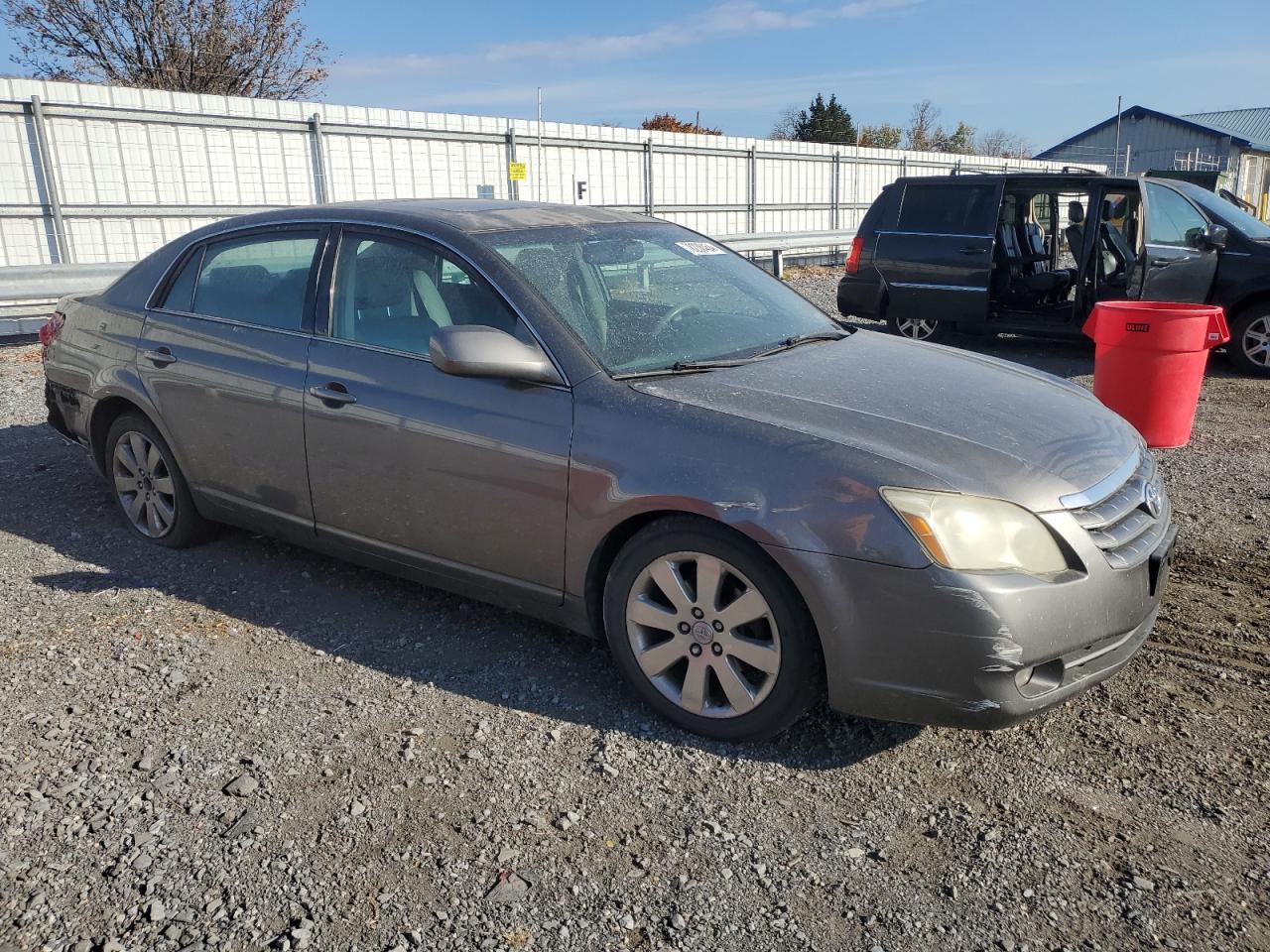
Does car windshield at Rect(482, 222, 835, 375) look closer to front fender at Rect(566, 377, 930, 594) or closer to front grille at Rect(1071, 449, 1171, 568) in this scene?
front fender at Rect(566, 377, 930, 594)

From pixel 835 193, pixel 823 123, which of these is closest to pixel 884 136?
pixel 823 123

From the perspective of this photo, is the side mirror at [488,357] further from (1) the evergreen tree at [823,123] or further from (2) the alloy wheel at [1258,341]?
(1) the evergreen tree at [823,123]

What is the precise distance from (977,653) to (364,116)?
50.9 ft

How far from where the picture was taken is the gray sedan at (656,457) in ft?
9.25

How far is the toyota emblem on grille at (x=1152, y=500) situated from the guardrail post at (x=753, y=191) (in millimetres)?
19364

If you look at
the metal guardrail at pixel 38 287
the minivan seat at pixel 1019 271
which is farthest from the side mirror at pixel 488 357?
the minivan seat at pixel 1019 271

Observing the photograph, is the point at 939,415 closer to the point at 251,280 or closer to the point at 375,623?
the point at 375,623

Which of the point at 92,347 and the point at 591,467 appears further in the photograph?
the point at 92,347

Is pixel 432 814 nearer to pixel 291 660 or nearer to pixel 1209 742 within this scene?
pixel 291 660

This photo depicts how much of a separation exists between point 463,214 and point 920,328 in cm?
797

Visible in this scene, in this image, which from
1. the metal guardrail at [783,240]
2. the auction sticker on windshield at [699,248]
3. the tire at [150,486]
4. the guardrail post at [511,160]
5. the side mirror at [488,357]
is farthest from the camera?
the guardrail post at [511,160]

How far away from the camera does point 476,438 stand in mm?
3510

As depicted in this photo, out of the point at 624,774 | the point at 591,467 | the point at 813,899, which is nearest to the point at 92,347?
the point at 591,467

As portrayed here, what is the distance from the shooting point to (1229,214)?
Answer: 32.4ft
